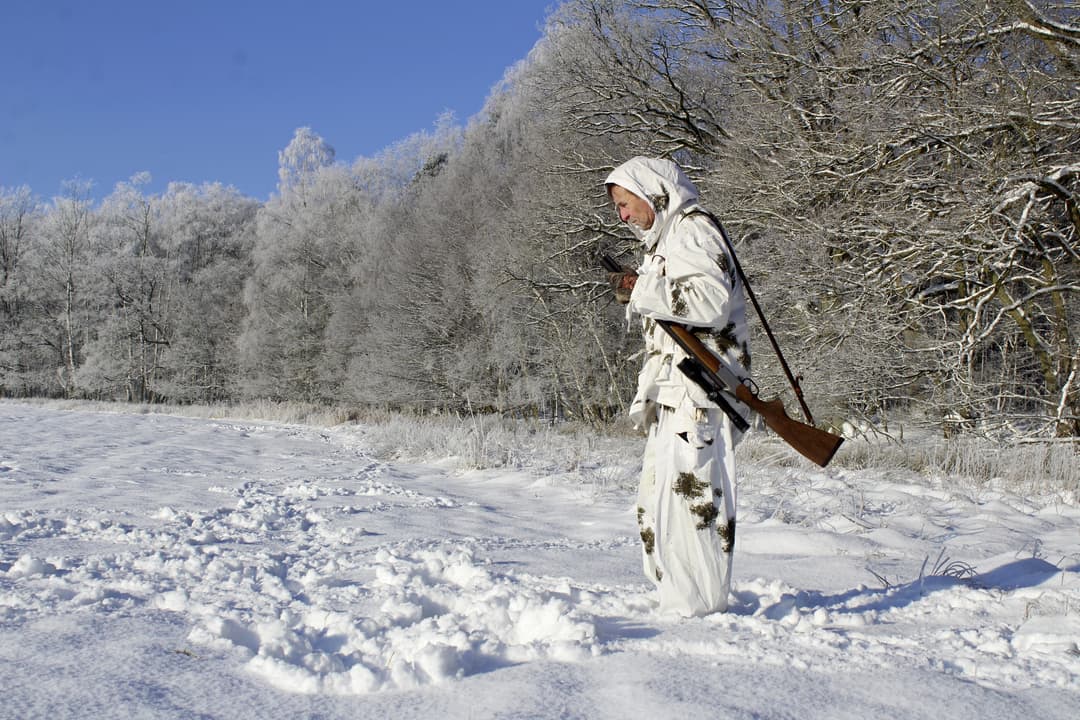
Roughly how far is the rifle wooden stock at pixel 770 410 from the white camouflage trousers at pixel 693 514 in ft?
0.41

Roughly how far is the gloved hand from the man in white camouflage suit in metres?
0.15

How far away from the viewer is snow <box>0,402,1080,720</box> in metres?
1.76

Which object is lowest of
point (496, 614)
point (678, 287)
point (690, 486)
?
point (496, 614)

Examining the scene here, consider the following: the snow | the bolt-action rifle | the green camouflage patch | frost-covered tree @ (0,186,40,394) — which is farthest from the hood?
frost-covered tree @ (0,186,40,394)

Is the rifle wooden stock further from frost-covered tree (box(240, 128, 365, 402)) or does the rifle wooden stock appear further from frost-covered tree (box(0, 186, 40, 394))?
frost-covered tree (box(0, 186, 40, 394))

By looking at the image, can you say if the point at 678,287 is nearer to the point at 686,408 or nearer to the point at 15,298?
the point at 686,408

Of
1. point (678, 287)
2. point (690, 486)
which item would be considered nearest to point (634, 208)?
point (678, 287)

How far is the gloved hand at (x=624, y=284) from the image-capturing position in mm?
3088

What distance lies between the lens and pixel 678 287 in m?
2.75

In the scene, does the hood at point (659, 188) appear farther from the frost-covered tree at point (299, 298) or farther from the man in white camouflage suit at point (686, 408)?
the frost-covered tree at point (299, 298)

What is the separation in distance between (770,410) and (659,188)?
98 cm

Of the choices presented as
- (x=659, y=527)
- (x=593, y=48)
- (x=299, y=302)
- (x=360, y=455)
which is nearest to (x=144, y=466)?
(x=360, y=455)

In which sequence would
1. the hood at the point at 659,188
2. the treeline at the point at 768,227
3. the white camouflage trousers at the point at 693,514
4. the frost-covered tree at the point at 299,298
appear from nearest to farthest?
the white camouflage trousers at the point at 693,514 < the hood at the point at 659,188 < the treeline at the point at 768,227 < the frost-covered tree at the point at 299,298

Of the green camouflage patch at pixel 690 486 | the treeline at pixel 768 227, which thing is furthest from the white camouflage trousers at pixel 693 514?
the treeline at pixel 768 227
